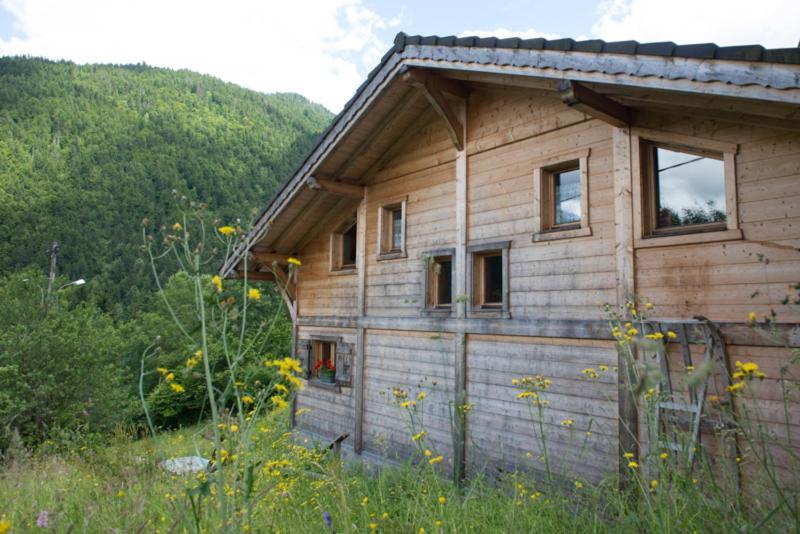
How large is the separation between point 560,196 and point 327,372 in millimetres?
5552

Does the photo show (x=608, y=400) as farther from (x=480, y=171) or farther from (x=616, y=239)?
(x=480, y=171)

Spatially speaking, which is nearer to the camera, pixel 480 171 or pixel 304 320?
pixel 480 171

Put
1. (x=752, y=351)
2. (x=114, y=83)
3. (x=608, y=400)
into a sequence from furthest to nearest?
(x=114, y=83), (x=608, y=400), (x=752, y=351)

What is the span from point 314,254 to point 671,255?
23.4 feet

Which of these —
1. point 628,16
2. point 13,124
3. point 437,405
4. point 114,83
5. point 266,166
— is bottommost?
point 437,405

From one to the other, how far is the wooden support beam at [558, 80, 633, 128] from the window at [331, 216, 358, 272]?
557cm

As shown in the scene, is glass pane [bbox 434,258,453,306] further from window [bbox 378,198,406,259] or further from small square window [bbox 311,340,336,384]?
small square window [bbox 311,340,336,384]

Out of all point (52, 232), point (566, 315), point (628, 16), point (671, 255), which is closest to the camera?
point (671, 255)

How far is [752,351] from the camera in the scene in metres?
4.75

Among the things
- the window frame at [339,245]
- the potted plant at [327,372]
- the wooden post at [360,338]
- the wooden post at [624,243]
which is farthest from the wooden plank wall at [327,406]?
the wooden post at [624,243]

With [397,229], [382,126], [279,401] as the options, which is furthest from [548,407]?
[382,126]

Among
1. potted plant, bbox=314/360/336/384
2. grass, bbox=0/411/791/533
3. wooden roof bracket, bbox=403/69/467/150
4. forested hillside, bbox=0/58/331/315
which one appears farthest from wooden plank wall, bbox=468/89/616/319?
forested hillside, bbox=0/58/331/315

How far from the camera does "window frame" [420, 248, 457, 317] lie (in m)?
7.70

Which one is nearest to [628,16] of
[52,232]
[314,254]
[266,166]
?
[266,166]
